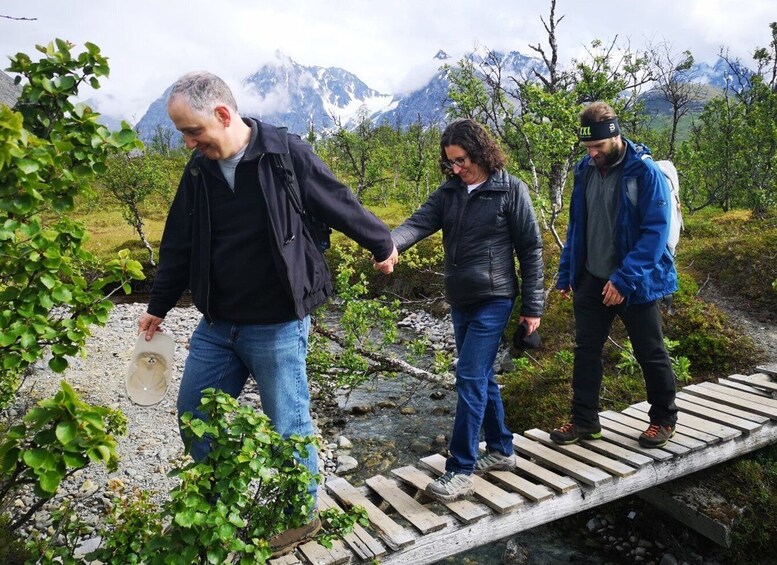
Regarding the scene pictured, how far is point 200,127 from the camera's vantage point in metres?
3.74

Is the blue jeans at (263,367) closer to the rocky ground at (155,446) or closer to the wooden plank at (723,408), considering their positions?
the rocky ground at (155,446)

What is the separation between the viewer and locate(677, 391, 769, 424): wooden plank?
23.5ft

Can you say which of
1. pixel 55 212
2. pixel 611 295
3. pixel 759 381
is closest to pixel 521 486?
pixel 611 295

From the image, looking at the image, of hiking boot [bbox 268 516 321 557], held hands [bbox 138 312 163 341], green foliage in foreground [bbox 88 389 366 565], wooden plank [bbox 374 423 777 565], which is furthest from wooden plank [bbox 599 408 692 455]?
held hands [bbox 138 312 163 341]

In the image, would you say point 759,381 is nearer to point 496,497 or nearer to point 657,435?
point 657,435

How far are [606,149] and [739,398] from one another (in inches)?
174

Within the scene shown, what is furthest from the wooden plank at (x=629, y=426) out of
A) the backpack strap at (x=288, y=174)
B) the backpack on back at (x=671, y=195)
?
the backpack strap at (x=288, y=174)

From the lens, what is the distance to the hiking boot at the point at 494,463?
5.88m

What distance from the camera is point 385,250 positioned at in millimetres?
4559

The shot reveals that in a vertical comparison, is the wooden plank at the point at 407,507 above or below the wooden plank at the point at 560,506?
above

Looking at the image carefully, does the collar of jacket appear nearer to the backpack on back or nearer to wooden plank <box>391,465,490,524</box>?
the backpack on back

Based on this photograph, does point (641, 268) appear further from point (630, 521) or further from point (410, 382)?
point (410, 382)

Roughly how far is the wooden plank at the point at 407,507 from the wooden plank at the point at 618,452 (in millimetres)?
2189

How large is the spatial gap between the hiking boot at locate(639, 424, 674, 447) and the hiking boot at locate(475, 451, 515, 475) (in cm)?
155
